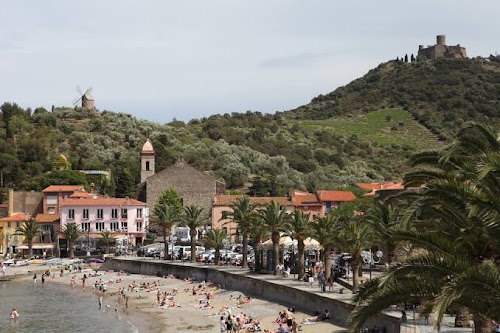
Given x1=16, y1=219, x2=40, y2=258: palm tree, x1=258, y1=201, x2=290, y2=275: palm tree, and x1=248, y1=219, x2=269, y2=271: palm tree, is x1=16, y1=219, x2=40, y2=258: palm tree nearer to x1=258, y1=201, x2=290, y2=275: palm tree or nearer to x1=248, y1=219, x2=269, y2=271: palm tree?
x1=248, y1=219, x2=269, y2=271: palm tree

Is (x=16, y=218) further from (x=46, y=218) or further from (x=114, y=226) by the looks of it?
(x=114, y=226)

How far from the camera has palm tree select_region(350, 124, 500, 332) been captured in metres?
11.4

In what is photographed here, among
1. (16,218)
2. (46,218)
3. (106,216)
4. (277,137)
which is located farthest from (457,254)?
(277,137)

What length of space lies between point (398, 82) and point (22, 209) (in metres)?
122

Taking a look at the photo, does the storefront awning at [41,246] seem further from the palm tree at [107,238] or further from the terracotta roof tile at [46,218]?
the palm tree at [107,238]

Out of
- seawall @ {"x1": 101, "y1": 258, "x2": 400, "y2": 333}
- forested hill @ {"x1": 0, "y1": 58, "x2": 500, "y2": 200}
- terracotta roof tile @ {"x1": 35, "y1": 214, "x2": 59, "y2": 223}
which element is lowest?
seawall @ {"x1": 101, "y1": 258, "x2": 400, "y2": 333}

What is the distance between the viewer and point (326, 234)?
139 ft

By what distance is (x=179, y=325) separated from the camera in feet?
136

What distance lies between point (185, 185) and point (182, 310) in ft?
143

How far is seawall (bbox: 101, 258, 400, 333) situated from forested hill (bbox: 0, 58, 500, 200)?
3259 cm

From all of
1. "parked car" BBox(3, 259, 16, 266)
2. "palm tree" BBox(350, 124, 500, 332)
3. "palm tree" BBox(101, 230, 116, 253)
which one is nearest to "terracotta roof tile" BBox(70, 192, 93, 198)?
"palm tree" BBox(101, 230, 116, 253)

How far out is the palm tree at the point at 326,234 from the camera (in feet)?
138

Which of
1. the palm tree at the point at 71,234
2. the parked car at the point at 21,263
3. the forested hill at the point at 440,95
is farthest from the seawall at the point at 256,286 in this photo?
the forested hill at the point at 440,95

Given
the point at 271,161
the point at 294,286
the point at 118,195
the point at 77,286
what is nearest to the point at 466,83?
the point at 271,161
